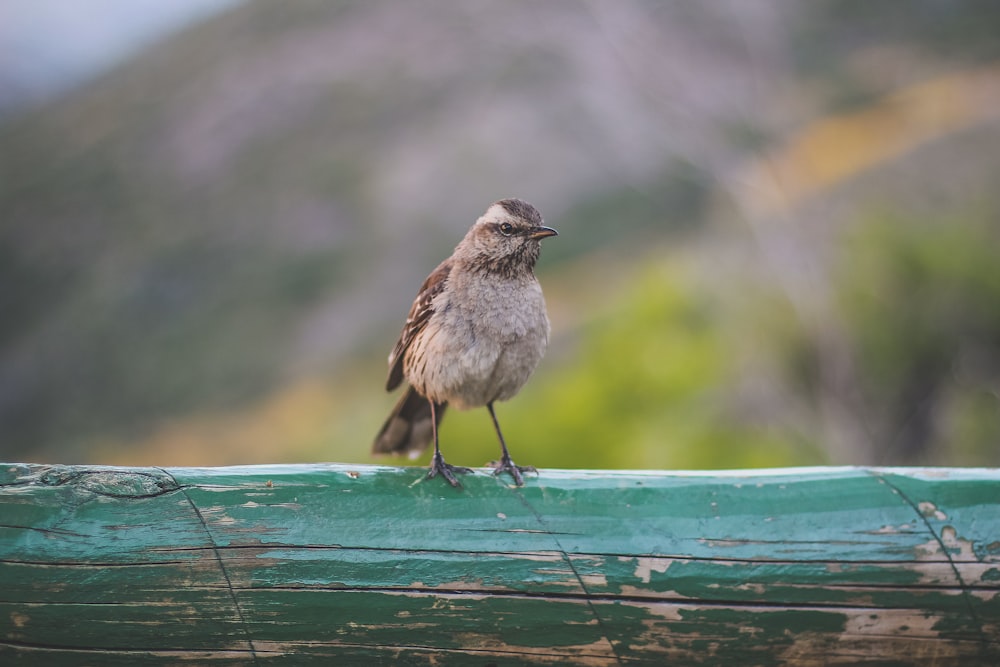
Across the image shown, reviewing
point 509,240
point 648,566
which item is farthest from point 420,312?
point 648,566

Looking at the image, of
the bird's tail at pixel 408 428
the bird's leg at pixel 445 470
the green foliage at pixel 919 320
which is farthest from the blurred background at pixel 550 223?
the bird's leg at pixel 445 470

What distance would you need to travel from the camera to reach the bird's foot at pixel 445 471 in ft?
9.39

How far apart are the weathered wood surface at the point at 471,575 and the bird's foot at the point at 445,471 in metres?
0.21

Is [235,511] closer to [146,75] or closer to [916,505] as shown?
[916,505]

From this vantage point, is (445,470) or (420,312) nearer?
(445,470)

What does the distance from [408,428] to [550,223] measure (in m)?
7.49

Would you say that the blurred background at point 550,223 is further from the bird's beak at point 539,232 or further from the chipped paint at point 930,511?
the chipped paint at point 930,511

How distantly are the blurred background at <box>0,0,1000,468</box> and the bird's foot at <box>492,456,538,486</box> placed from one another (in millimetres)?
4302

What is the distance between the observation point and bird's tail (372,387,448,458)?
4086mm

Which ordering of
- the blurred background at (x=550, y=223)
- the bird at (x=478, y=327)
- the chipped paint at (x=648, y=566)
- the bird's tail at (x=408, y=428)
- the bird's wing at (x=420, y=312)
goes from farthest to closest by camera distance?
the blurred background at (x=550, y=223)
the bird's tail at (x=408, y=428)
the bird's wing at (x=420, y=312)
the bird at (x=478, y=327)
the chipped paint at (x=648, y=566)

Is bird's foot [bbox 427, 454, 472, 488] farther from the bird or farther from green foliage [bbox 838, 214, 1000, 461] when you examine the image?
green foliage [bbox 838, 214, 1000, 461]

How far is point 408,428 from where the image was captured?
166 inches

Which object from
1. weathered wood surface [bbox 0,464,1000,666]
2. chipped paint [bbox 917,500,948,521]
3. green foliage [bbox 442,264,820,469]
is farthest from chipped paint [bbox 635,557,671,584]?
green foliage [bbox 442,264,820,469]

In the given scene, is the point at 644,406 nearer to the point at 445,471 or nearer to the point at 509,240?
the point at 509,240
